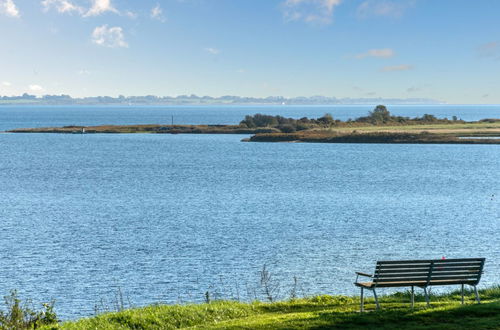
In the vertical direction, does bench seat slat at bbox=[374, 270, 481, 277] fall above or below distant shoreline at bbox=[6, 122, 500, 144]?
above

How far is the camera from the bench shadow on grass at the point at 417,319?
14.5 metres

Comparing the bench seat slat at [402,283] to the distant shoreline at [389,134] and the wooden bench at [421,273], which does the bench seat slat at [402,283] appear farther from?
the distant shoreline at [389,134]

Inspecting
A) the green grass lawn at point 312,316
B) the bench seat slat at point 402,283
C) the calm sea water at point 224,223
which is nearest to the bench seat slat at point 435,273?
the bench seat slat at point 402,283

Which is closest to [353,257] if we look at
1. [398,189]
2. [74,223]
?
[74,223]

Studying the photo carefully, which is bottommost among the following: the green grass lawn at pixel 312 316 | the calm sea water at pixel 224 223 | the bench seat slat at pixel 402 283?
the calm sea water at pixel 224 223

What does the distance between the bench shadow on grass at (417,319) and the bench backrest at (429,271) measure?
756 millimetres

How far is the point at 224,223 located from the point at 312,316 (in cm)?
3151

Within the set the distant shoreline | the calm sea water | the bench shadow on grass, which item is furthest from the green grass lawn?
the distant shoreline

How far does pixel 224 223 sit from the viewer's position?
4706 centimetres

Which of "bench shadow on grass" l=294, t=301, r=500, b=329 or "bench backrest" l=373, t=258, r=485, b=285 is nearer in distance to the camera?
"bench shadow on grass" l=294, t=301, r=500, b=329

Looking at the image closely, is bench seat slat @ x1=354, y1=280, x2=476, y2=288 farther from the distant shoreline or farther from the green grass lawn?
the distant shoreline

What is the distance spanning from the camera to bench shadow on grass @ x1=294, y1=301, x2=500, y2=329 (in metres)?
14.5

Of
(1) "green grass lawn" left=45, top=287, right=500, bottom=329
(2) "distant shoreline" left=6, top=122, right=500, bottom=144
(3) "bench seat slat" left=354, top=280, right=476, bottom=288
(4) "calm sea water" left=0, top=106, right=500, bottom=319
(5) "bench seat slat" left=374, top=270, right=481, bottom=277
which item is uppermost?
A: (5) "bench seat slat" left=374, top=270, right=481, bottom=277

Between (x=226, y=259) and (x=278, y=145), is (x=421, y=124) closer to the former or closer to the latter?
(x=278, y=145)
